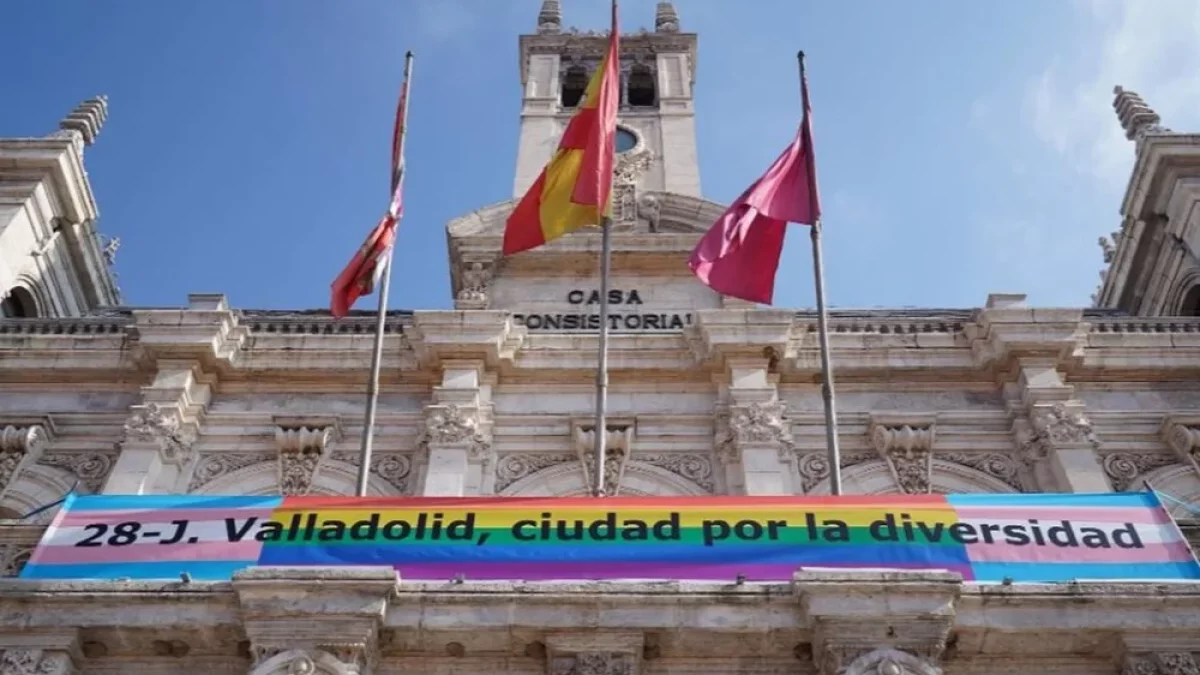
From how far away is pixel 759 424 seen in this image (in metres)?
17.9

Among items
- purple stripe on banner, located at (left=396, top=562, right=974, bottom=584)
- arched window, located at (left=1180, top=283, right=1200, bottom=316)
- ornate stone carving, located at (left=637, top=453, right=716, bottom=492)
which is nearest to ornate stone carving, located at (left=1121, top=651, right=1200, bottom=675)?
purple stripe on banner, located at (left=396, top=562, right=974, bottom=584)

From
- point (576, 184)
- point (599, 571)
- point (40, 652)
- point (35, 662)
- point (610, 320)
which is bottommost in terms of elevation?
point (35, 662)

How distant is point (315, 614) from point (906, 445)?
9.87 m

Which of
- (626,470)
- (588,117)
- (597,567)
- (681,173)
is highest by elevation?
(681,173)

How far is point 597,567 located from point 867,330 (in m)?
8.92

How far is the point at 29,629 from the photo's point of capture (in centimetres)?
1198

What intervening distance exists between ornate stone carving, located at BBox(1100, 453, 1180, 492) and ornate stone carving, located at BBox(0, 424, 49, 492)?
16.0m

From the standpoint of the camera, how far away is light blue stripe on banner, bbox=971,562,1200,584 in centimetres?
1287

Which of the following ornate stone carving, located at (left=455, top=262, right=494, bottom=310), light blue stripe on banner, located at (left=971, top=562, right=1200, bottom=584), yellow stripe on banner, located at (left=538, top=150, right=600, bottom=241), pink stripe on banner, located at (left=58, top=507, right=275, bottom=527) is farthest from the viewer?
ornate stone carving, located at (left=455, top=262, right=494, bottom=310)

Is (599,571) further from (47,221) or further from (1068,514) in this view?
(47,221)

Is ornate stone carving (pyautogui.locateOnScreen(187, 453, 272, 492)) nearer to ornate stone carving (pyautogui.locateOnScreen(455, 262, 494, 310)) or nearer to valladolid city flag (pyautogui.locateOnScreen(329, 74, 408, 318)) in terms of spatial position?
valladolid city flag (pyautogui.locateOnScreen(329, 74, 408, 318))

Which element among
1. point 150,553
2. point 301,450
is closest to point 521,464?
point 301,450

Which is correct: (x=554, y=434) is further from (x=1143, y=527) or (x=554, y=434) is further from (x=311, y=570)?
(x=1143, y=527)

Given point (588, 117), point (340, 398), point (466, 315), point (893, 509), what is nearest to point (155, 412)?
point (340, 398)
